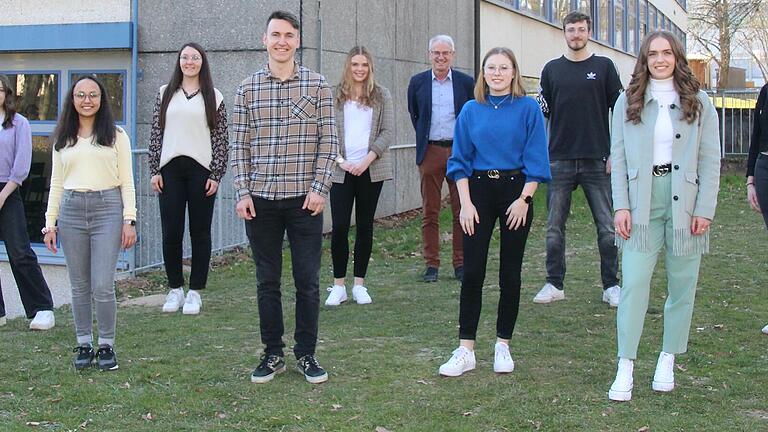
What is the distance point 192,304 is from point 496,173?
3254mm

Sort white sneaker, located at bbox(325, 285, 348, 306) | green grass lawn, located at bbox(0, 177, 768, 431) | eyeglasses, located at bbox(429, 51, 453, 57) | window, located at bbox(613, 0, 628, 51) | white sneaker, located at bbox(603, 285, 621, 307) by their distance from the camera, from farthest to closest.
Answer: window, located at bbox(613, 0, 628, 51) < eyeglasses, located at bbox(429, 51, 453, 57) < white sneaker, located at bbox(325, 285, 348, 306) < white sneaker, located at bbox(603, 285, 621, 307) < green grass lawn, located at bbox(0, 177, 768, 431)

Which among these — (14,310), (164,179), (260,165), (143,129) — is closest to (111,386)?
(260,165)

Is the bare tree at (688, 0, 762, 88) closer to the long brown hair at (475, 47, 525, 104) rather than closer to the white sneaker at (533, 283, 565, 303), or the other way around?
the white sneaker at (533, 283, 565, 303)

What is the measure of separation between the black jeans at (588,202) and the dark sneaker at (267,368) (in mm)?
3049

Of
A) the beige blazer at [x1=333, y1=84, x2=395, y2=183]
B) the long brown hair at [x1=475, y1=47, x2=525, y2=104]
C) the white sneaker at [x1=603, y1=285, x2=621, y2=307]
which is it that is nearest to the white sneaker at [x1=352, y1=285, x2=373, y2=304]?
the beige blazer at [x1=333, y1=84, x2=395, y2=183]

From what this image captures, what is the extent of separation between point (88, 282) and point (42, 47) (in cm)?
815

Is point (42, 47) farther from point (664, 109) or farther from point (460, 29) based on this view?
point (664, 109)

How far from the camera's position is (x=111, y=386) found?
581 centimetres

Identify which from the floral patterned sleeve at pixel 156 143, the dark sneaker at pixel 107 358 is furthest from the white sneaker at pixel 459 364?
the floral patterned sleeve at pixel 156 143

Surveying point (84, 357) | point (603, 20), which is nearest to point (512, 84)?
point (84, 357)

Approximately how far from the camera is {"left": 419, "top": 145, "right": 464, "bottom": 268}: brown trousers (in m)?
9.24

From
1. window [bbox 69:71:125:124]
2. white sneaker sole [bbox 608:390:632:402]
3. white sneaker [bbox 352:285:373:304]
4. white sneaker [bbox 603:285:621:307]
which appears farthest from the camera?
window [bbox 69:71:125:124]

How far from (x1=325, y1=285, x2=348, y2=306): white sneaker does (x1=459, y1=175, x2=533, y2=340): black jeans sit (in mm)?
2411

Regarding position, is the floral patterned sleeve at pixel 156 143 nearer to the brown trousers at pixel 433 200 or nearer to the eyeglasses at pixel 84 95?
the eyeglasses at pixel 84 95
